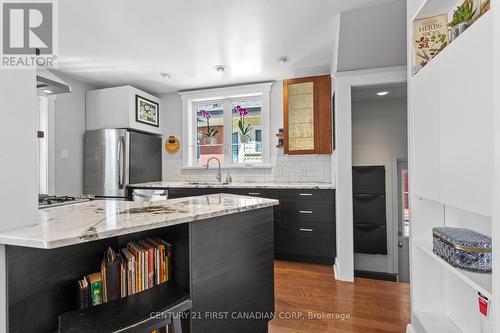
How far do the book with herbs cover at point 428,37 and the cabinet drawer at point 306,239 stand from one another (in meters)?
2.01

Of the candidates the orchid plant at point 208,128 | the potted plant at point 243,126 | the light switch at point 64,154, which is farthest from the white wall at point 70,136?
the potted plant at point 243,126

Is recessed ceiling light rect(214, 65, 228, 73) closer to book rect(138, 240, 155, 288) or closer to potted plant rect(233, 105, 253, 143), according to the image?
potted plant rect(233, 105, 253, 143)

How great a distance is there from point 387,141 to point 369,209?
1145 mm

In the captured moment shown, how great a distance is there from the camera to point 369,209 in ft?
A: 10.4

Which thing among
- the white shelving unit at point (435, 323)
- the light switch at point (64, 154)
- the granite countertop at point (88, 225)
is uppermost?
the light switch at point (64, 154)

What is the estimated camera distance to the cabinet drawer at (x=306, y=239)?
3.05 meters

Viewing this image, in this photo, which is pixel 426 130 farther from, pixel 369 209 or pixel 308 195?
pixel 369 209

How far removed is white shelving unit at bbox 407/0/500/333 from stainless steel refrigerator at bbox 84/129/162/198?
364 cm

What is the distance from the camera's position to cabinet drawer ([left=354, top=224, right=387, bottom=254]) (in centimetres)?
316

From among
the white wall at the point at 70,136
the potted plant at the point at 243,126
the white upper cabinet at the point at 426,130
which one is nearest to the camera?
the white upper cabinet at the point at 426,130

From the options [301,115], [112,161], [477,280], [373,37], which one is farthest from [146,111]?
[477,280]

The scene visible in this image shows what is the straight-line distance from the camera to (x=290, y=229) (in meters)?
3.19

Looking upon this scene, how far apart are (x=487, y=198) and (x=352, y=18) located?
6.30 feet

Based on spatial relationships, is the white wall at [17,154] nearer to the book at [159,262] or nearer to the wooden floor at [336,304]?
the book at [159,262]
